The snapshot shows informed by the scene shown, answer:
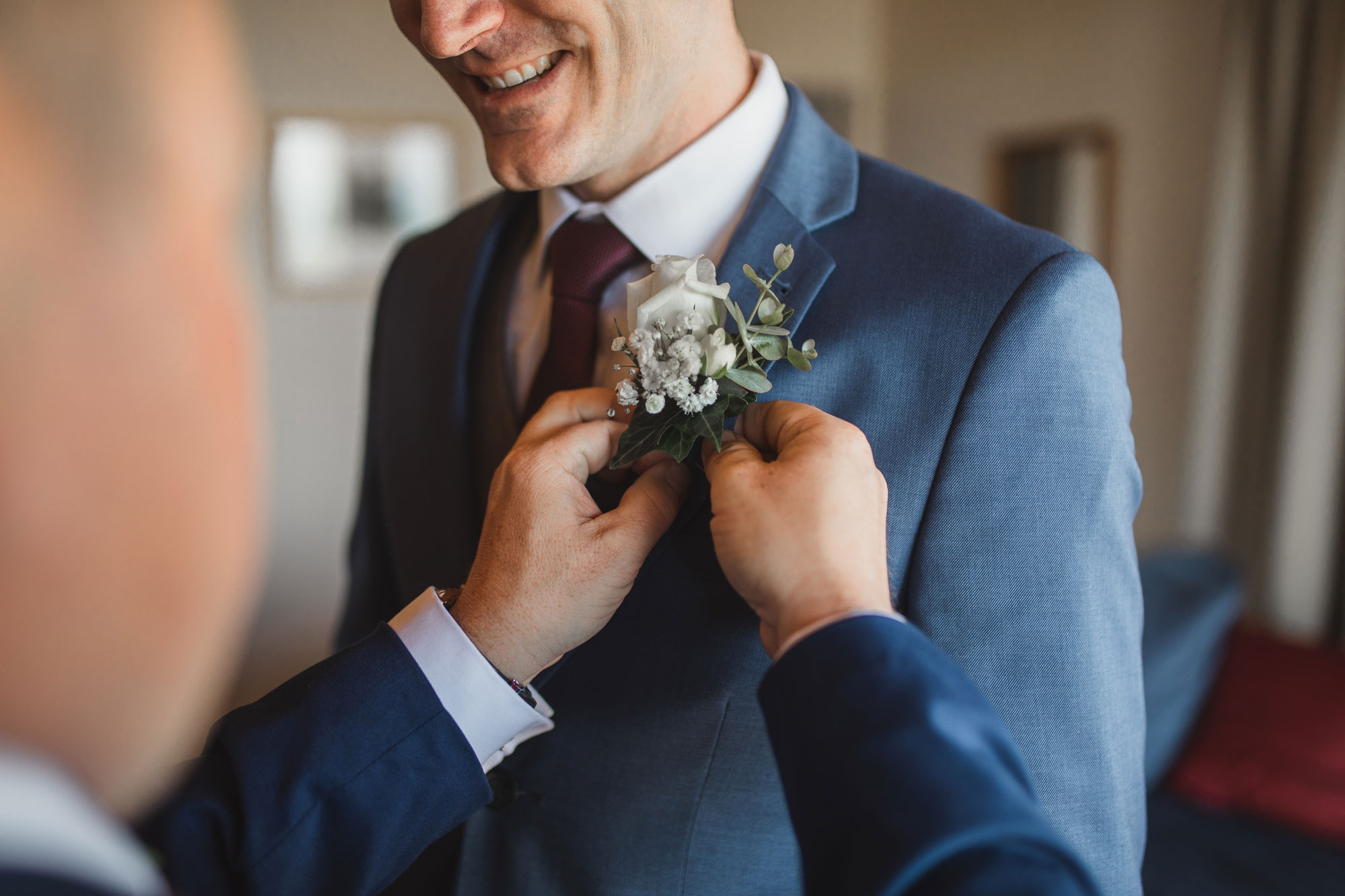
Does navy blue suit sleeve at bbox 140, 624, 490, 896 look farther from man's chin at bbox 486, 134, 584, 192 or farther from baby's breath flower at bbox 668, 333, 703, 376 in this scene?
man's chin at bbox 486, 134, 584, 192

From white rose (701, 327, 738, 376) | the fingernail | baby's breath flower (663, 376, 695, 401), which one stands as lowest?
the fingernail

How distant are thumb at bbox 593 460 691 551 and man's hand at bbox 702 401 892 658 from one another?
90 mm

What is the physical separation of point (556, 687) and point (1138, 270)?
3.59 metres

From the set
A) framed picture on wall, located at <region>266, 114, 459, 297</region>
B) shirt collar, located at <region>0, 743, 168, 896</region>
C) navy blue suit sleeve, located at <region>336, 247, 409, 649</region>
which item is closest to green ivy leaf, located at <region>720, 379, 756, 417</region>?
shirt collar, located at <region>0, 743, 168, 896</region>

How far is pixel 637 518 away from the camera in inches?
32.3

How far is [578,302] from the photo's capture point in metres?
1.10

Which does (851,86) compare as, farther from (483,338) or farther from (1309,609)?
(483,338)

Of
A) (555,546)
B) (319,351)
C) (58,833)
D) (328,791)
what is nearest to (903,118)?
(319,351)

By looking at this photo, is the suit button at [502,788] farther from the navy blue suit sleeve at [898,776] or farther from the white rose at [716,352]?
the white rose at [716,352]

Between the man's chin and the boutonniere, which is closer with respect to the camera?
the boutonniere

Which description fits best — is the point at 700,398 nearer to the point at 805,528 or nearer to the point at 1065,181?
the point at 805,528

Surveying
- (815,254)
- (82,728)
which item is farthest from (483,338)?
(82,728)

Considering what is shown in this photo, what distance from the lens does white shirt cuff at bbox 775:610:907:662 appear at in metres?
0.66

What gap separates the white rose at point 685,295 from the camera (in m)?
0.77
